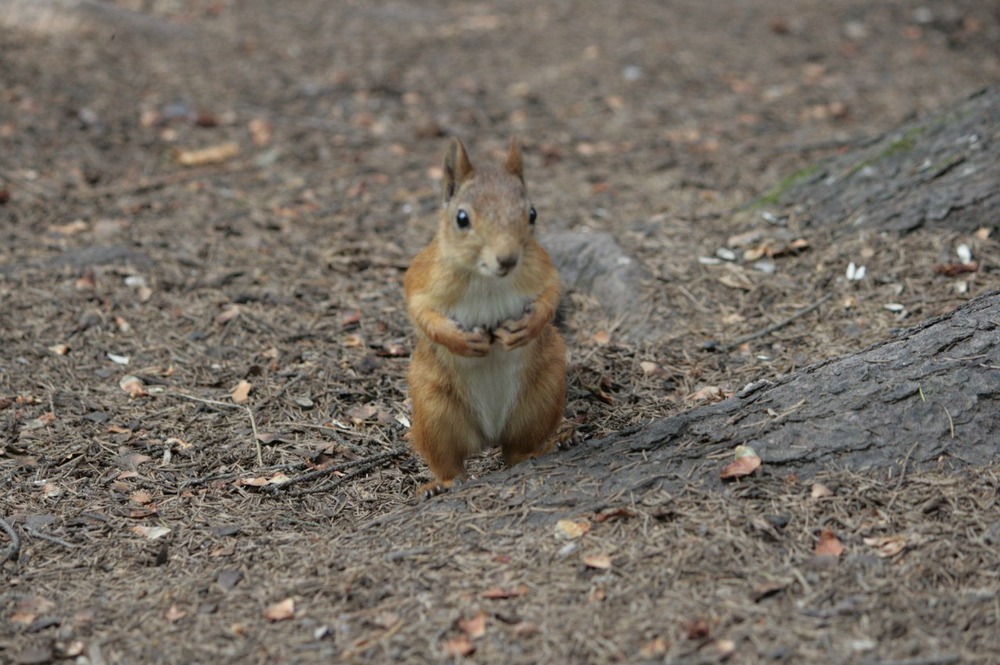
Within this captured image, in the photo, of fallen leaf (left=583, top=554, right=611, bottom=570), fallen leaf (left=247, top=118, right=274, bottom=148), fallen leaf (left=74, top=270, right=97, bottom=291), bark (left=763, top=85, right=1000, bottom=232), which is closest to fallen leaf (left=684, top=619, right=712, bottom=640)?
fallen leaf (left=583, top=554, right=611, bottom=570)

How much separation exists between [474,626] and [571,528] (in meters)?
0.49

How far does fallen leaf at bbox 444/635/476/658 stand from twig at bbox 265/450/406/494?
1.15 m

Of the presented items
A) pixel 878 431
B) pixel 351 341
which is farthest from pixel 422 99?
pixel 878 431

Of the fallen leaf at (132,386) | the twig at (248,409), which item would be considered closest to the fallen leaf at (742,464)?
the twig at (248,409)

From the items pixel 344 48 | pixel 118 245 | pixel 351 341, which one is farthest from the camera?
pixel 344 48

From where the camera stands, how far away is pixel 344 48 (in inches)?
352

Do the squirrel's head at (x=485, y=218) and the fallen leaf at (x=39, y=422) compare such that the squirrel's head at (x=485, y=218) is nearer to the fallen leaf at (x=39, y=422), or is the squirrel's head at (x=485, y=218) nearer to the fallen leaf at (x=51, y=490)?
the fallen leaf at (x=51, y=490)

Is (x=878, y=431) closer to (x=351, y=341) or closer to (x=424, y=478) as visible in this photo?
(x=424, y=478)

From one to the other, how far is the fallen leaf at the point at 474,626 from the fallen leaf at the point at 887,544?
107cm

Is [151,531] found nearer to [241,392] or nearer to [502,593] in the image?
[241,392]

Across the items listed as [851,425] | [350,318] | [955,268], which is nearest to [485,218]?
[851,425]

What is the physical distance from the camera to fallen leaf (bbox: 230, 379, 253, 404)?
4341 millimetres

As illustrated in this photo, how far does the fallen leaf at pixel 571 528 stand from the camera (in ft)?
10.3

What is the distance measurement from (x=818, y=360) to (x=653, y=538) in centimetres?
145
